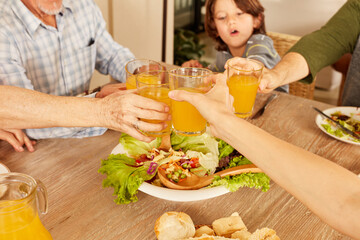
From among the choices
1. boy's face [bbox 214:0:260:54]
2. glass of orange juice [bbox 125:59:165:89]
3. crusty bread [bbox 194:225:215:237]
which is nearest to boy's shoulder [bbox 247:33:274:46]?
boy's face [bbox 214:0:260:54]

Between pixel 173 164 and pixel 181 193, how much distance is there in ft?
0.49

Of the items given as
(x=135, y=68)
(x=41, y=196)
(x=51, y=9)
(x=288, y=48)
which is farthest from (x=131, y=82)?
(x=288, y=48)

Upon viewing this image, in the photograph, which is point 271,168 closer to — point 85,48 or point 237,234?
point 237,234

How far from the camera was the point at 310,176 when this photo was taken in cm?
85

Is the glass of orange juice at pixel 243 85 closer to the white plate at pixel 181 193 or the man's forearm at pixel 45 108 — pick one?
the white plate at pixel 181 193

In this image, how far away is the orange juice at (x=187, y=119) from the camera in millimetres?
1122

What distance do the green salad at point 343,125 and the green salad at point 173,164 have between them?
51 centimetres

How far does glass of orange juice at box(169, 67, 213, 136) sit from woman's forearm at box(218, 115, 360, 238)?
0.70ft

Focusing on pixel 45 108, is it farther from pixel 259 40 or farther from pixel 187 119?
pixel 259 40

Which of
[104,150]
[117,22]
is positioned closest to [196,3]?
[117,22]

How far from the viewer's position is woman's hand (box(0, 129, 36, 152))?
1.37 metres

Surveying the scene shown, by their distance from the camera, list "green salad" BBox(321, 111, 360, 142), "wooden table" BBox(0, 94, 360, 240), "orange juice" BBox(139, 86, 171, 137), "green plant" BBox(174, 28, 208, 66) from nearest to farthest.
Result: "wooden table" BBox(0, 94, 360, 240) → "orange juice" BBox(139, 86, 171, 137) → "green salad" BBox(321, 111, 360, 142) → "green plant" BBox(174, 28, 208, 66)

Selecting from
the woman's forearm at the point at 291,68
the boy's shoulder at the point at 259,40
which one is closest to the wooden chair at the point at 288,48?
the boy's shoulder at the point at 259,40

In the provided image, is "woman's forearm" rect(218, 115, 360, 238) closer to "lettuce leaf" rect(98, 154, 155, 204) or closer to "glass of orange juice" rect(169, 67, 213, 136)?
"glass of orange juice" rect(169, 67, 213, 136)
